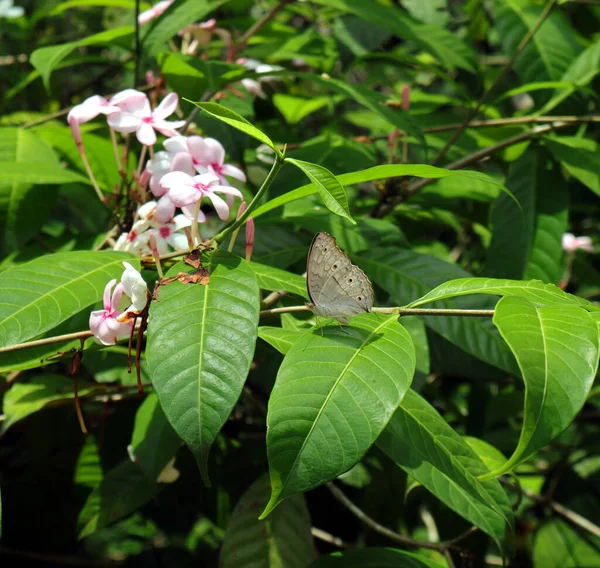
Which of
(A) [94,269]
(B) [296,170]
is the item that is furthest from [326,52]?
(A) [94,269]

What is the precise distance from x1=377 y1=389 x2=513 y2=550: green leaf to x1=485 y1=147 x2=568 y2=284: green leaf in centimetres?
65

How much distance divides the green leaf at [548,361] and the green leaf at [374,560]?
1.40 feet

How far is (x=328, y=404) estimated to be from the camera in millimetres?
708

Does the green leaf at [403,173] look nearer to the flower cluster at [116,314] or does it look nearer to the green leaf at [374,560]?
the flower cluster at [116,314]

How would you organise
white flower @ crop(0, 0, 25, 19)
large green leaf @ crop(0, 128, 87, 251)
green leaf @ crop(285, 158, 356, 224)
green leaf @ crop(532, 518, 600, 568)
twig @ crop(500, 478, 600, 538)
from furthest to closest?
1. white flower @ crop(0, 0, 25, 19)
2. green leaf @ crop(532, 518, 600, 568)
3. twig @ crop(500, 478, 600, 538)
4. large green leaf @ crop(0, 128, 87, 251)
5. green leaf @ crop(285, 158, 356, 224)

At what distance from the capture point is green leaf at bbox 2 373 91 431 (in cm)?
117

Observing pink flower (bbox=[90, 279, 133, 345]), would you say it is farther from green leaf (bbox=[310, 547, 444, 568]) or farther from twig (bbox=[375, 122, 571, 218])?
twig (bbox=[375, 122, 571, 218])

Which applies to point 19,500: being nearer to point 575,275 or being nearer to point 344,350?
point 344,350

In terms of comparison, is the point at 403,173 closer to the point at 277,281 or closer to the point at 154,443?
the point at 277,281

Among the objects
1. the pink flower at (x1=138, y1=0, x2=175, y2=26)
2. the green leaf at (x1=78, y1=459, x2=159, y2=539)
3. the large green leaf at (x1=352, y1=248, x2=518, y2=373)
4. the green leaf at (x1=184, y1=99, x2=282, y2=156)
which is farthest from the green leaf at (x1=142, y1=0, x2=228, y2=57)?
the green leaf at (x1=78, y1=459, x2=159, y2=539)

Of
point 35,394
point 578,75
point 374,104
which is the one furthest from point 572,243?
point 35,394

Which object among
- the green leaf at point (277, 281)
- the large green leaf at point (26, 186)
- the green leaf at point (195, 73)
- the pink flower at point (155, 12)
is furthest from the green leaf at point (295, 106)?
the green leaf at point (277, 281)

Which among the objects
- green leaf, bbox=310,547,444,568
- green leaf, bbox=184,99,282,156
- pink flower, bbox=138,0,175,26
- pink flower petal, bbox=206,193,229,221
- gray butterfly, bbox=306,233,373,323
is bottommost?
green leaf, bbox=310,547,444,568

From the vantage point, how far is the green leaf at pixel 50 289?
0.85 m
